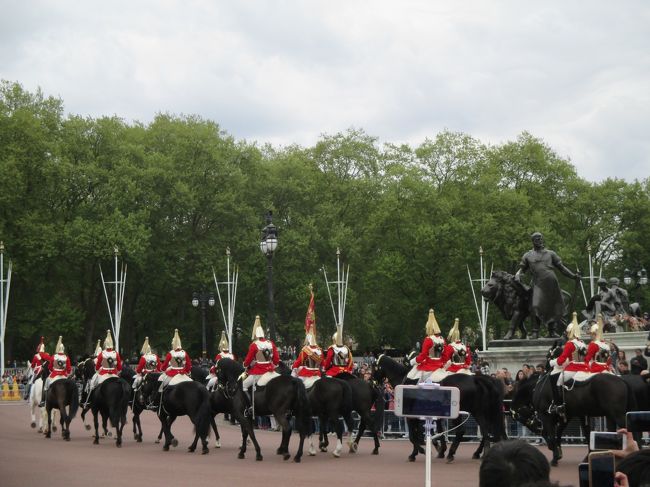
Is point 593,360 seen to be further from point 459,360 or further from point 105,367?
point 105,367

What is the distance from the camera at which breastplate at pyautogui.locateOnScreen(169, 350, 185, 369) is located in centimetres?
2227

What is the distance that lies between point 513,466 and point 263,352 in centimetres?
1610

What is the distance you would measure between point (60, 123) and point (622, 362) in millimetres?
48852

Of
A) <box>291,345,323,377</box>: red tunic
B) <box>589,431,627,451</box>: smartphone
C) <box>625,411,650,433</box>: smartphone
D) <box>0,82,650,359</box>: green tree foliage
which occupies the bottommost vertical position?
<box>589,431,627,451</box>: smartphone

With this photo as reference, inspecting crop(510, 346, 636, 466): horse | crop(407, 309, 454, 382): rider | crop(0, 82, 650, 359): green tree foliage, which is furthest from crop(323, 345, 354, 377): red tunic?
crop(0, 82, 650, 359): green tree foliage

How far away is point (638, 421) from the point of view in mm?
5984

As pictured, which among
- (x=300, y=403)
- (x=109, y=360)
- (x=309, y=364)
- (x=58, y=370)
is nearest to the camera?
(x=300, y=403)

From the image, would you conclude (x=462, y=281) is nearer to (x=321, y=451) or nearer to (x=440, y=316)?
(x=440, y=316)

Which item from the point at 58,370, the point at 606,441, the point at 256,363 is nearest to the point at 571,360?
the point at 256,363

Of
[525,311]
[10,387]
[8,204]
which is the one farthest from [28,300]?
[525,311]

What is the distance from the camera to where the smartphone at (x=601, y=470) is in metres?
4.40

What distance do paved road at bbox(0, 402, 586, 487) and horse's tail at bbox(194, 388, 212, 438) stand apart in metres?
0.45

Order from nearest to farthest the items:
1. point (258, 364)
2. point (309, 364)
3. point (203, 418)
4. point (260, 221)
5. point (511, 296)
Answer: point (258, 364) → point (203, 418) → point (309, 364) → point (511, 296) → point (260, 221)

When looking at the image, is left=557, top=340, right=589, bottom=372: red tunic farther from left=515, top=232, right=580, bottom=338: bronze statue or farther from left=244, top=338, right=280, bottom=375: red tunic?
left=515, top=232, right=580, bottom=338: bronze statue
